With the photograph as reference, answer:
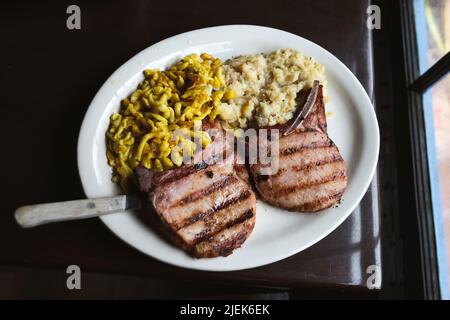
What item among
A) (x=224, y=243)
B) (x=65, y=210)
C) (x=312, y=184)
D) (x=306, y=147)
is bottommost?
(x=224, y=243)

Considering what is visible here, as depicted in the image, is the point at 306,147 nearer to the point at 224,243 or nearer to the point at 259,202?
the point at 259,202

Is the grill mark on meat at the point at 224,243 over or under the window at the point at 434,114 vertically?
under

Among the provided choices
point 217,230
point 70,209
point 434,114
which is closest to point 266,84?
point 217,230

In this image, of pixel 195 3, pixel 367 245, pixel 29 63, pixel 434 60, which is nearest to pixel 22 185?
pixel 29 63

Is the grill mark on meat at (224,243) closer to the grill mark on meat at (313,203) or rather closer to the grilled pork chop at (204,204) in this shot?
the grilled pork chop at (204,204)

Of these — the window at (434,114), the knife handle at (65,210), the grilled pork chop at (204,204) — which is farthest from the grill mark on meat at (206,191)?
the window at (434,114)

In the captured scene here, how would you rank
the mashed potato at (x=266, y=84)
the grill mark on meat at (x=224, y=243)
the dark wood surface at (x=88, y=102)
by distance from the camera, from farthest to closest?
1. the mashed potato at (x=266, y=84)
2. the dark wood surface at (x=88, y=102)
3. the grill mark on meat at (x=224, y=243)
